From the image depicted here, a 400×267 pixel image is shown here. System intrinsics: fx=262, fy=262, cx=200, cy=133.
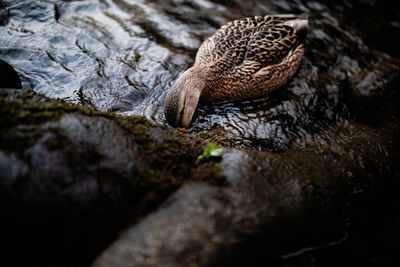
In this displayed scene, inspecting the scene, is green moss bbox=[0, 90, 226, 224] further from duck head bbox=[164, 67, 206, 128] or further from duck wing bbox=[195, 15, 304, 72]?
duck wing bbox=[195, 15, 304, 72]

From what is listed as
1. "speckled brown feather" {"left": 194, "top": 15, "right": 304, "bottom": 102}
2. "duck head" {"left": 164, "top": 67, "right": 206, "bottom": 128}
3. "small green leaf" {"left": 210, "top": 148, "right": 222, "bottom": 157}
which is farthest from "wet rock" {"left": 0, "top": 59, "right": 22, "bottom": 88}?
"small green leaf" {"left": 210, "top": 148, "right": 222, "bottom": 157}

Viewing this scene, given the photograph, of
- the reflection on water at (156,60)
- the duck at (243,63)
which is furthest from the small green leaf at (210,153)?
the duck at (243,63)

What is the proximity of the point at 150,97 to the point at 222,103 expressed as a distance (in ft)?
4.31

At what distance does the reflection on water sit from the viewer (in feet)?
14.4

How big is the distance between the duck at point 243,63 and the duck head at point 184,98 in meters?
0.02

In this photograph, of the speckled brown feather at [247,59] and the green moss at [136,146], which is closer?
the green moss at [136,146]

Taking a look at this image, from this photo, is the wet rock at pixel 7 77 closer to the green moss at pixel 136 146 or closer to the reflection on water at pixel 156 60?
the reflection on water at pixel 156 60

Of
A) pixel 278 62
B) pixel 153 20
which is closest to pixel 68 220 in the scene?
pixel 278 62

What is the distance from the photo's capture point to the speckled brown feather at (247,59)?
4734 millimetres

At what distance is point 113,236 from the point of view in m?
2.25

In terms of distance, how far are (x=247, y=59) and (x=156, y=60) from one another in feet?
5.98

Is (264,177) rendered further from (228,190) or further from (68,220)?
(68,220)

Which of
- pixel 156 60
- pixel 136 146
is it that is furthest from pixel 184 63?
pixel 136 146

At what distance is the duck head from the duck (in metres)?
0.02
